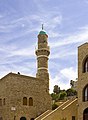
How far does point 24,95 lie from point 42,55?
Answer: 6.89 m

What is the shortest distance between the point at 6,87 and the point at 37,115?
219 inches

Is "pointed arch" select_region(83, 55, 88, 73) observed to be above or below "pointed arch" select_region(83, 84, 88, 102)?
above

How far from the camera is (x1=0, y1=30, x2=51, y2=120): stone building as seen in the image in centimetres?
3838

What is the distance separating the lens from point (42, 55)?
43.7 metres

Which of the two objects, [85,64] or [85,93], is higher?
[85,64]

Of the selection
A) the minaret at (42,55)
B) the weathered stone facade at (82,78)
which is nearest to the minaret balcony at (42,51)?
the minaret at (42,55)

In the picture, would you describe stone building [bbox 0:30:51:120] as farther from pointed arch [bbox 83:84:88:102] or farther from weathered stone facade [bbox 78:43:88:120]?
pointed arch [bbox 83:84:88:102]

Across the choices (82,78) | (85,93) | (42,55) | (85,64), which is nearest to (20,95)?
(42,55)

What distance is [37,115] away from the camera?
4047cm

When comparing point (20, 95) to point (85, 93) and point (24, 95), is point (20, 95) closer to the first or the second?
point (24, 95)

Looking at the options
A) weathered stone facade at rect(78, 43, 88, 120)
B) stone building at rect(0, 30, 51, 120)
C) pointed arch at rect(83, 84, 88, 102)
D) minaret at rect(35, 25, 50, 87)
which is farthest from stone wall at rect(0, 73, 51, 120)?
pointed arch at rect(83, 84, 88, 102)

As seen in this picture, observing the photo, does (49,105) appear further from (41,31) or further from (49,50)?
(41,31)

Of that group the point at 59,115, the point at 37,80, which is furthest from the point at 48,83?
the point at 59,115

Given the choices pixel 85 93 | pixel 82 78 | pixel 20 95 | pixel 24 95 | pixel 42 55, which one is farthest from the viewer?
pixel 42 55
